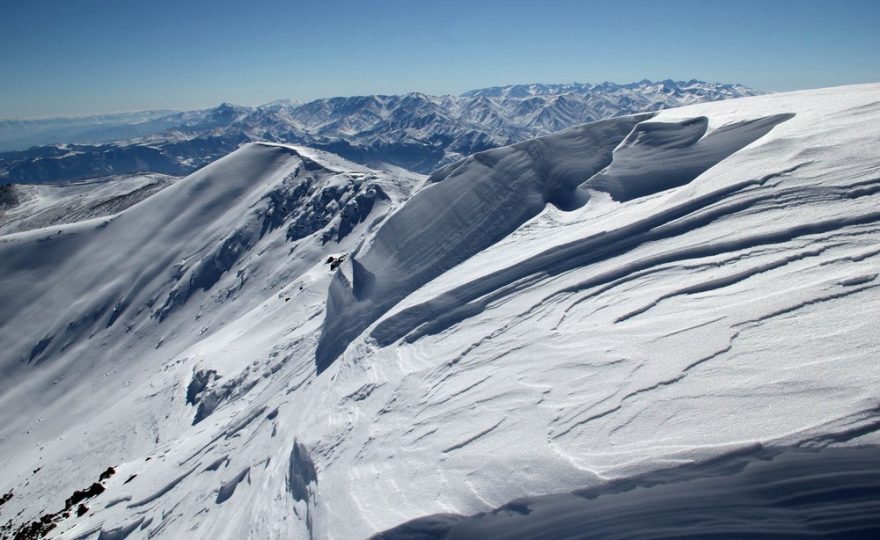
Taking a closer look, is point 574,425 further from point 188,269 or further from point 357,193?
point 188,269

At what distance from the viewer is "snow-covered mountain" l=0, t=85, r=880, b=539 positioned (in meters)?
6.25

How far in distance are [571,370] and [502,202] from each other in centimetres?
1234

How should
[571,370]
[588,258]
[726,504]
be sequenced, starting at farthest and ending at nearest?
[588,258]
[571,370]
[726,504]

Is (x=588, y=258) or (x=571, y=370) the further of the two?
(x=588, y=258)

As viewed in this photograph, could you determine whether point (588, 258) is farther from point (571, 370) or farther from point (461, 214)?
point (461, 214)

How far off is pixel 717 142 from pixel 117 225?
248 feet

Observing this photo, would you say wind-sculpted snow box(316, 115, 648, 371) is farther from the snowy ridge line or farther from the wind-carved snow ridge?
the snowy ridge line

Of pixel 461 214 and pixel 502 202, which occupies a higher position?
pixel 502 202

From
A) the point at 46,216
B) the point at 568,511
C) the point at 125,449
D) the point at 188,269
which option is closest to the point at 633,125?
the point at 568,511

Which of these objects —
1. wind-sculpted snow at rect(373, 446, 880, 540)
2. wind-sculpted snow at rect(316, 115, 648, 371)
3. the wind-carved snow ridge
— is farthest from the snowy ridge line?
wind-sculpted snow at rect(373, 446, 880, 540)

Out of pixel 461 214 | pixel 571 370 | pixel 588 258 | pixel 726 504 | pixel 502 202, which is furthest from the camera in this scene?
pixel 461 214

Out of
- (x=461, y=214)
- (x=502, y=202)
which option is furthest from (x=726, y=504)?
(x=461, y=214)

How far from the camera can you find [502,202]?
20344 mm

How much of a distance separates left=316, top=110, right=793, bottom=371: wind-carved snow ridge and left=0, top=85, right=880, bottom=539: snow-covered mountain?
11 centimetres
